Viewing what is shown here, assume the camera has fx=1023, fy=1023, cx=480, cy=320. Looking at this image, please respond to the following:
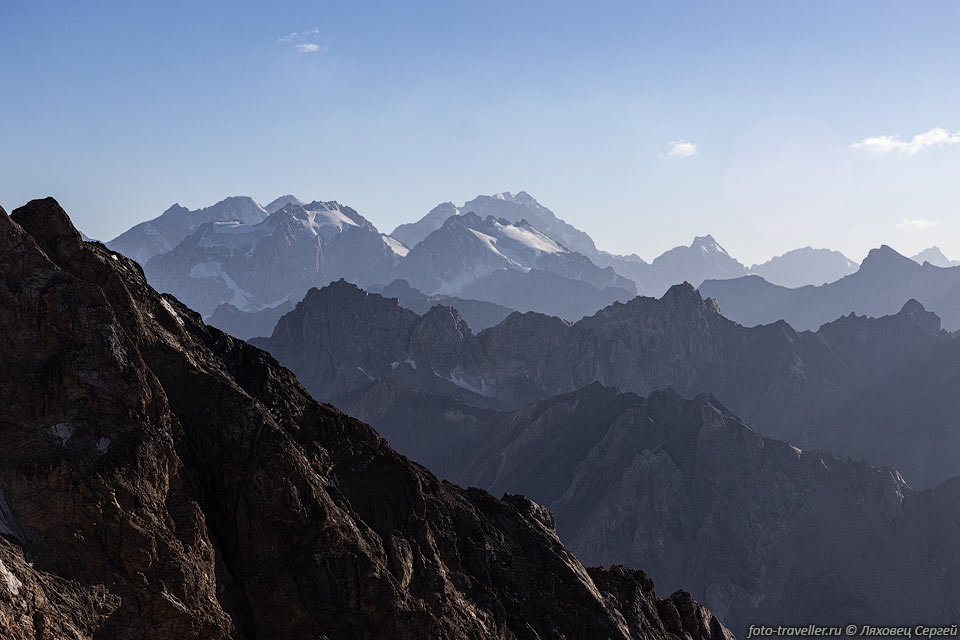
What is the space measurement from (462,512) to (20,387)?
92.1ft

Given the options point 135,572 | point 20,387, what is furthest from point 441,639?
point 20,387

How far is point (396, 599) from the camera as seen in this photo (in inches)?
1858

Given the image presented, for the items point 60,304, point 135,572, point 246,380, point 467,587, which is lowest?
point 467,587

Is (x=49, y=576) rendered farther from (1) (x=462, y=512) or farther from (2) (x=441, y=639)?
(1) (x=462, y=512)

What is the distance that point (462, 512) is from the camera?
5997 cm

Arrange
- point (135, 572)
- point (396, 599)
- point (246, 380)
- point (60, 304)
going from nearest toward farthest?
point (135, 572) → point (60, 304) → point (396, 599) → point (246, 380)

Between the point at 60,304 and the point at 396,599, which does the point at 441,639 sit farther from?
the point at 60,304

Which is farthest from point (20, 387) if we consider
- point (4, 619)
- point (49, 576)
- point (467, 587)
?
point (467, 587)

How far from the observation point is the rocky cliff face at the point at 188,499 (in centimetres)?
3728

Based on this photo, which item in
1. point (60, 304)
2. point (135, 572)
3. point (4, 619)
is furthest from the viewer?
point (60, 304)

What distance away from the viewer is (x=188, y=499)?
4219cm

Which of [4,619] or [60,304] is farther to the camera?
[60,304]

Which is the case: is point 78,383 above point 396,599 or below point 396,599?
above

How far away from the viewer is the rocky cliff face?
122ft
